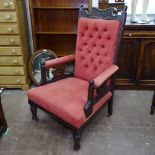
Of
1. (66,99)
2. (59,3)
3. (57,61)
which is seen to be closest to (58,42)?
(59,3)

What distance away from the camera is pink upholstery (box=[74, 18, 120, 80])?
6.00 ft

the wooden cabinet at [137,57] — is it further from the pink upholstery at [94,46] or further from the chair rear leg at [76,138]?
the chair rear leg at [76,138]

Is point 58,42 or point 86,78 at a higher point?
point 58,42

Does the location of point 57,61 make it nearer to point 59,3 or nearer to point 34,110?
point 34,110

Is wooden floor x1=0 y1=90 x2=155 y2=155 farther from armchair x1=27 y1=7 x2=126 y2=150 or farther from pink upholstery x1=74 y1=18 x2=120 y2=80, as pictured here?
pink upholstery x1=74 y1=18 x2=120 y2=80

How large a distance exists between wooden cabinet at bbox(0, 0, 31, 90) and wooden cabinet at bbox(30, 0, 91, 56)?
0.14 m

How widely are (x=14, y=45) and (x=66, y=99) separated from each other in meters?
1.09

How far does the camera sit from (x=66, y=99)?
168 cm

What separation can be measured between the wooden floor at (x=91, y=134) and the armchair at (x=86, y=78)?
119 millimetres

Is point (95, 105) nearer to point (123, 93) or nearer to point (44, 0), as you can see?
point (123, 93)

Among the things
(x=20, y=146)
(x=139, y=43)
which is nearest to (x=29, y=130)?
(x=20, y=146)

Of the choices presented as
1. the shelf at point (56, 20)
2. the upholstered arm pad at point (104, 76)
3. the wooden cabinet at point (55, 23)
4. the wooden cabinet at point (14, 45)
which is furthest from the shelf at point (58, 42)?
the upholstered arm pad at point (104, 76)

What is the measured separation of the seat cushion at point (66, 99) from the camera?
155cm

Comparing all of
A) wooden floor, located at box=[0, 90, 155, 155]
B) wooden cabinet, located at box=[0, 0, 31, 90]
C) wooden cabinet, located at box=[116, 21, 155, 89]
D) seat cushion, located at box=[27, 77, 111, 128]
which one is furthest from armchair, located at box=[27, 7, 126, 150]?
wooden cabinet, located at box=[0, 0, 31, 90]
